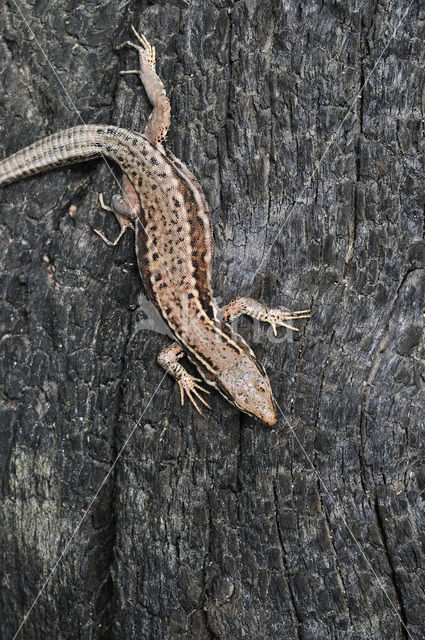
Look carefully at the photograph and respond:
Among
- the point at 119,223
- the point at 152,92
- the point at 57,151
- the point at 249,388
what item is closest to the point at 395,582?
the point at 249,388

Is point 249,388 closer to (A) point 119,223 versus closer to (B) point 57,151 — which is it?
(A) point 119,223

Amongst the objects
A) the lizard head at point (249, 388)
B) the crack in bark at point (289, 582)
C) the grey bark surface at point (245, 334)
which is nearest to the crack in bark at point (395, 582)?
the grey bark surface at point (245, 334)

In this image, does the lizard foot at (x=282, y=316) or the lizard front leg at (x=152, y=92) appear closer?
the lizard foot at (x=282, y=316)

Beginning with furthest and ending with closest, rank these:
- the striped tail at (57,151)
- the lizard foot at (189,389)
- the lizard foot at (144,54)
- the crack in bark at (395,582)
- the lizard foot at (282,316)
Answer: the striped tail at (57,151), the lizard foot at (144,54), the lizard foot at (189,389), the lizard foot at (282,316), the crack in bark at (395,582)

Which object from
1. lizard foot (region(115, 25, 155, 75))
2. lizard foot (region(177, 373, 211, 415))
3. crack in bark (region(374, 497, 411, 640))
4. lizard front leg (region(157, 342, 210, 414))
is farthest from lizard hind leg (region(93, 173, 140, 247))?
crack in bark (region(374, 497, 411, 640))

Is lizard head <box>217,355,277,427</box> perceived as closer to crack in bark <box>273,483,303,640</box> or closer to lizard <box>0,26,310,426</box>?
lizard <box>0,26,310,426</box>

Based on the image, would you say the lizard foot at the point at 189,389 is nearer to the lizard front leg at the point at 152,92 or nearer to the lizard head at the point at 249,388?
the lizard head at the point at 249,388
